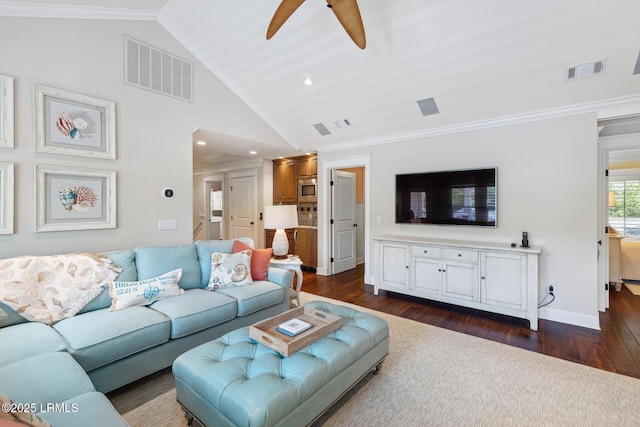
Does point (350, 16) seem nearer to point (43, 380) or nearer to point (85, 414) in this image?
point (85, 414)

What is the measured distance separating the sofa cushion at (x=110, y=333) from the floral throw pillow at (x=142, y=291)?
0.34 ft

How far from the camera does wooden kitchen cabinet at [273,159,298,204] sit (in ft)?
19.4

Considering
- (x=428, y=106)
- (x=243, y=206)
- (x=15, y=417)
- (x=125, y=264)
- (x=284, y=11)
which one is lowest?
(x=15, y=417)

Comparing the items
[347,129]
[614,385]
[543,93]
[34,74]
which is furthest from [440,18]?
[34,74]

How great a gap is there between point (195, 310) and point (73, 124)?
84.9 inches

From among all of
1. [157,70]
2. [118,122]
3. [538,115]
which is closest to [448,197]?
[538,115]

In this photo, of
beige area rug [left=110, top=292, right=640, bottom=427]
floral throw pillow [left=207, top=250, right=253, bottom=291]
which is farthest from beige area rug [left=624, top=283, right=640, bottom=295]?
floral throw pillow [left=207, top=250, right=253, bottom=291]

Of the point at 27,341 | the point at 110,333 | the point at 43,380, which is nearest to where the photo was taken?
the point at 43,380

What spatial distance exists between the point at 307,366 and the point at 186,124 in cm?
323

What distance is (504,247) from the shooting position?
3215 millimetres

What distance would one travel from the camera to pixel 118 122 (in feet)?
9.87

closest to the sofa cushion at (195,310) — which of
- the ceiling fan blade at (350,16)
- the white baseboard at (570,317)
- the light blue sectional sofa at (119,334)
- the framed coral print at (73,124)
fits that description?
the light blue sectional sofa at (119,334)

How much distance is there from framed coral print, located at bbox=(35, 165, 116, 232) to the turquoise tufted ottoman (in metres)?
2.02

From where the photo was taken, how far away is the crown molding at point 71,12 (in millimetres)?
2397
